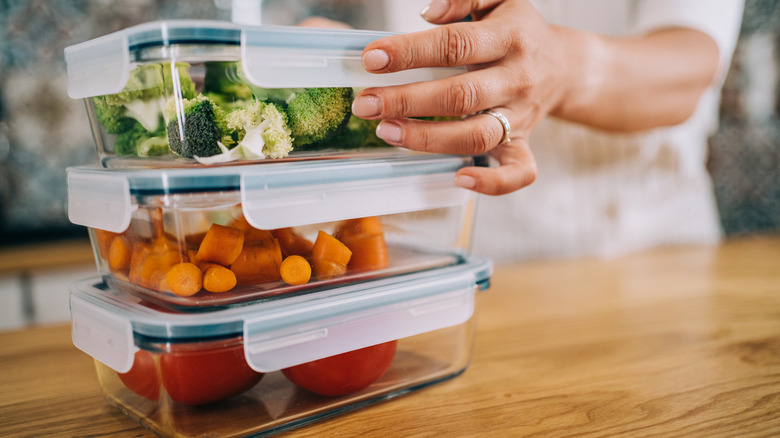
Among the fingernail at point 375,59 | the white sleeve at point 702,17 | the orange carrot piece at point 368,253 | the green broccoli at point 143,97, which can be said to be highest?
the white sleeve at point 702,17

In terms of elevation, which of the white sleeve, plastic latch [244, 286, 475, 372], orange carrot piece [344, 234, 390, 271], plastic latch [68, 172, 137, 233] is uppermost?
the white sleeve

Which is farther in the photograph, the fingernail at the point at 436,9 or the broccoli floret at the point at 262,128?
the fingernail at the point at 436,9

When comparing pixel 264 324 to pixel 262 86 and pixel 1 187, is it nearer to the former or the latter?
pixel 262 86

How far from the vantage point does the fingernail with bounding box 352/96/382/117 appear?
0.56 m

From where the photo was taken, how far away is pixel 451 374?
2.17ft

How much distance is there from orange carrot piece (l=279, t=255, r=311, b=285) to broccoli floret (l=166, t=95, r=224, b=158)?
114mm

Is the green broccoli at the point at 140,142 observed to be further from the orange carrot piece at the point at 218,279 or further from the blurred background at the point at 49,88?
the blurred background at the point at 49,88

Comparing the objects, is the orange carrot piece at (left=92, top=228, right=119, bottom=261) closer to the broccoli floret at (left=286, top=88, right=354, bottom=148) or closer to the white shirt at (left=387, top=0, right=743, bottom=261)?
the broccoli floret at (left=286, top=88, right=354, bottom=148)

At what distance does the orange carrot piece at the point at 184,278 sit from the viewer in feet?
1.59

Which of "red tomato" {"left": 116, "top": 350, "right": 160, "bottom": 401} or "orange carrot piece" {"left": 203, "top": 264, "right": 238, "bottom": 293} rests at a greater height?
"orange carrot piece" {"left": 203, "top": 264, "right": 238, "bottom": 293}

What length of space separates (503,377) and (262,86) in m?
0.41

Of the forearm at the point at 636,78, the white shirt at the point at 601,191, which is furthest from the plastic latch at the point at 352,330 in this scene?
the white shirt at the point at 601,191

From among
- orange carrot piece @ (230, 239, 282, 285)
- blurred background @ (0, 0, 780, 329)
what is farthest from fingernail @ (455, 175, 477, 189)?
blurred background @ (0, 0, 780, 329)

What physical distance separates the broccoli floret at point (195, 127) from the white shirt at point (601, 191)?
978mm
